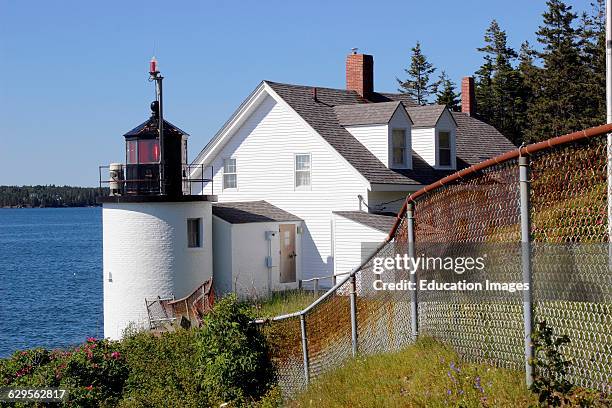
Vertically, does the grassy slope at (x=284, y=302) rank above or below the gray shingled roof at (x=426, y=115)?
below

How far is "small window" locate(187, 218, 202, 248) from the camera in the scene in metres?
26.5

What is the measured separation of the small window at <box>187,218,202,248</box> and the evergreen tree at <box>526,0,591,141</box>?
125 ft

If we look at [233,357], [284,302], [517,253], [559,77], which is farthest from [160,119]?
[559,77]

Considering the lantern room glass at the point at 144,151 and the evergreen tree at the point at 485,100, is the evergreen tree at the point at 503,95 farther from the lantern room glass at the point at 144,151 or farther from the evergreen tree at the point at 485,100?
the lantern room glass at the point at 144,151

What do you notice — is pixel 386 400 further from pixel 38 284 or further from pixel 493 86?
pixel 493 86

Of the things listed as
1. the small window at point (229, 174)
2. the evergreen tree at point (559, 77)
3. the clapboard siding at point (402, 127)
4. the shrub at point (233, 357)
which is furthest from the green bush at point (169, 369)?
the evergreen tree at point (559, 77)

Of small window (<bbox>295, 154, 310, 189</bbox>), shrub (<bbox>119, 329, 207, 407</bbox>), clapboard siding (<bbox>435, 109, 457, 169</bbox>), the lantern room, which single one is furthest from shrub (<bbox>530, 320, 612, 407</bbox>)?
clapboard siding (<bbox>435, 109, 457, 169</bbox>)

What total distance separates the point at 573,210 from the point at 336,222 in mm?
20147

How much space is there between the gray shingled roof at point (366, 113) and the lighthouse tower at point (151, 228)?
642cm

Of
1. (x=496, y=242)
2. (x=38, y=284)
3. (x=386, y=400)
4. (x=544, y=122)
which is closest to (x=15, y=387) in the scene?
(x=386, y=400)

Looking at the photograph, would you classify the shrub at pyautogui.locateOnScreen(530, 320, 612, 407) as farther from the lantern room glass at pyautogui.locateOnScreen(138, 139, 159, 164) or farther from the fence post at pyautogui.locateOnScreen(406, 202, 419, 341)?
the lantern room glass at pyautogui.locateOnScreen(138, 139, 159, 164)

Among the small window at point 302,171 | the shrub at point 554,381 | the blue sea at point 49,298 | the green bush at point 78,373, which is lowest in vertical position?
the blue sea at point 49,298

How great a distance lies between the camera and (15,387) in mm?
16703

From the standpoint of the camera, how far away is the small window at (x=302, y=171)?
29750 millimetres
